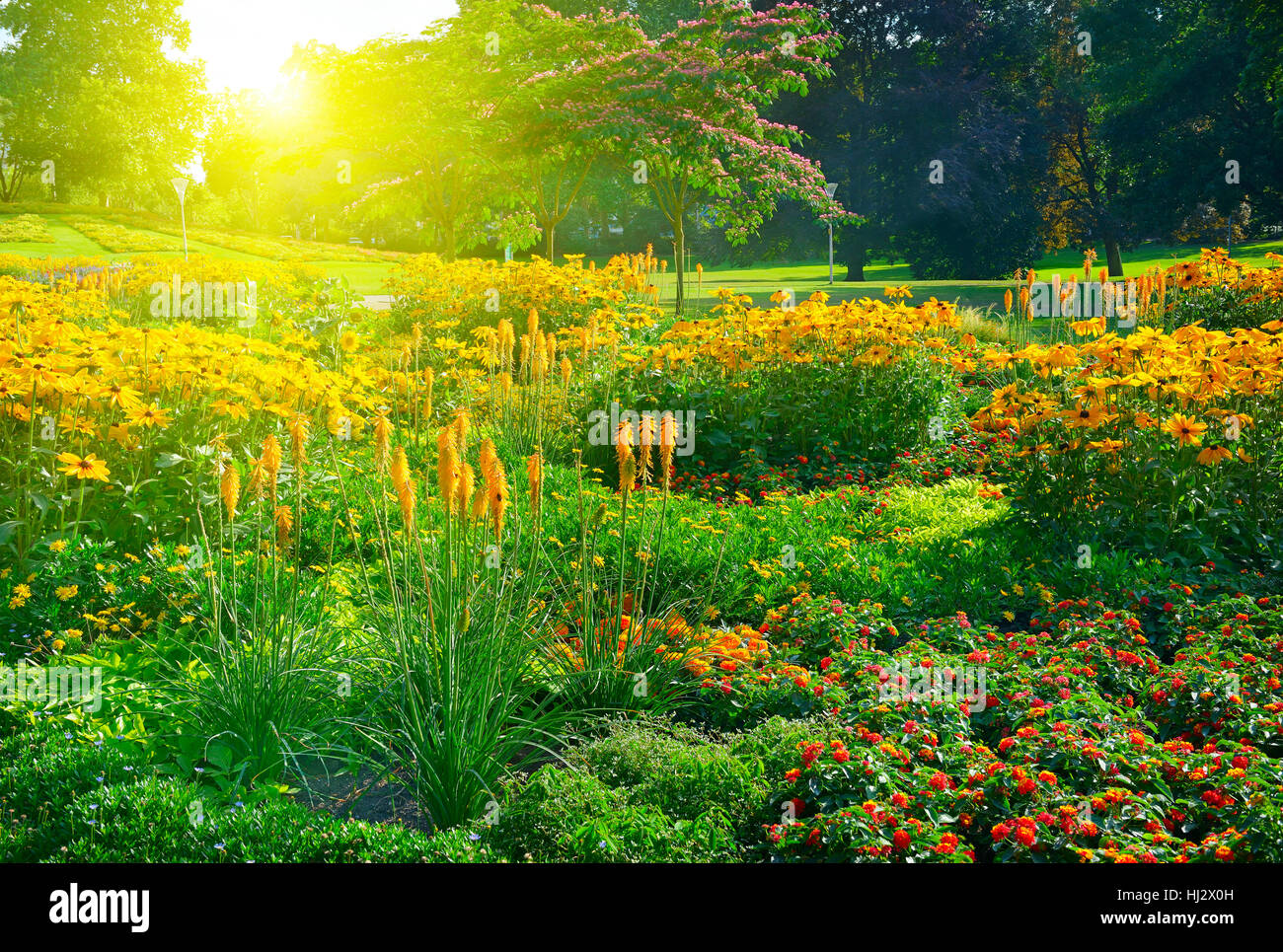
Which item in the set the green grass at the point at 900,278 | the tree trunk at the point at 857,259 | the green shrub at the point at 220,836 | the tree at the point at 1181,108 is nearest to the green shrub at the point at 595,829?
the green shrub at the point at 220,836

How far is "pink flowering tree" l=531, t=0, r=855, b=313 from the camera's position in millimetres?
14523

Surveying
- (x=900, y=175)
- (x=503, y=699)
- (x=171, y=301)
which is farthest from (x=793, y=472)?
(x=900, y=175)

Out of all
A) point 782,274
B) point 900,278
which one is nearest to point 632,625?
point 900,278

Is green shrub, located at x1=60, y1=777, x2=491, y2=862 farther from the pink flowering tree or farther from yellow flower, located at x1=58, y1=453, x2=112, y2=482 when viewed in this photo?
the pink flowering tree

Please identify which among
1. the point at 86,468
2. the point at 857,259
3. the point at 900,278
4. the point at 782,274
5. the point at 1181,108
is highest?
the point at 1181,108

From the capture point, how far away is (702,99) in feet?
50.6

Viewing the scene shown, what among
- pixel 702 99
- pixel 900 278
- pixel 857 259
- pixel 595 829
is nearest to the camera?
pixel 595 829

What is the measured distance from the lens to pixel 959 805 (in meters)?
2.71

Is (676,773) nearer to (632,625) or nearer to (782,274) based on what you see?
(632,625)

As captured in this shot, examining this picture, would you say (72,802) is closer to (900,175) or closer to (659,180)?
(659,180)

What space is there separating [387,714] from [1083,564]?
10.6 feet

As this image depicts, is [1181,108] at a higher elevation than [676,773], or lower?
higher

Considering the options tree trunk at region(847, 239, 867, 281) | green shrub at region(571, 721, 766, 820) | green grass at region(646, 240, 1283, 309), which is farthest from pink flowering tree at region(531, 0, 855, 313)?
tree trunk at region(847, 239, 867, 281)

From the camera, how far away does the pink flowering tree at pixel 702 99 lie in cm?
1452
